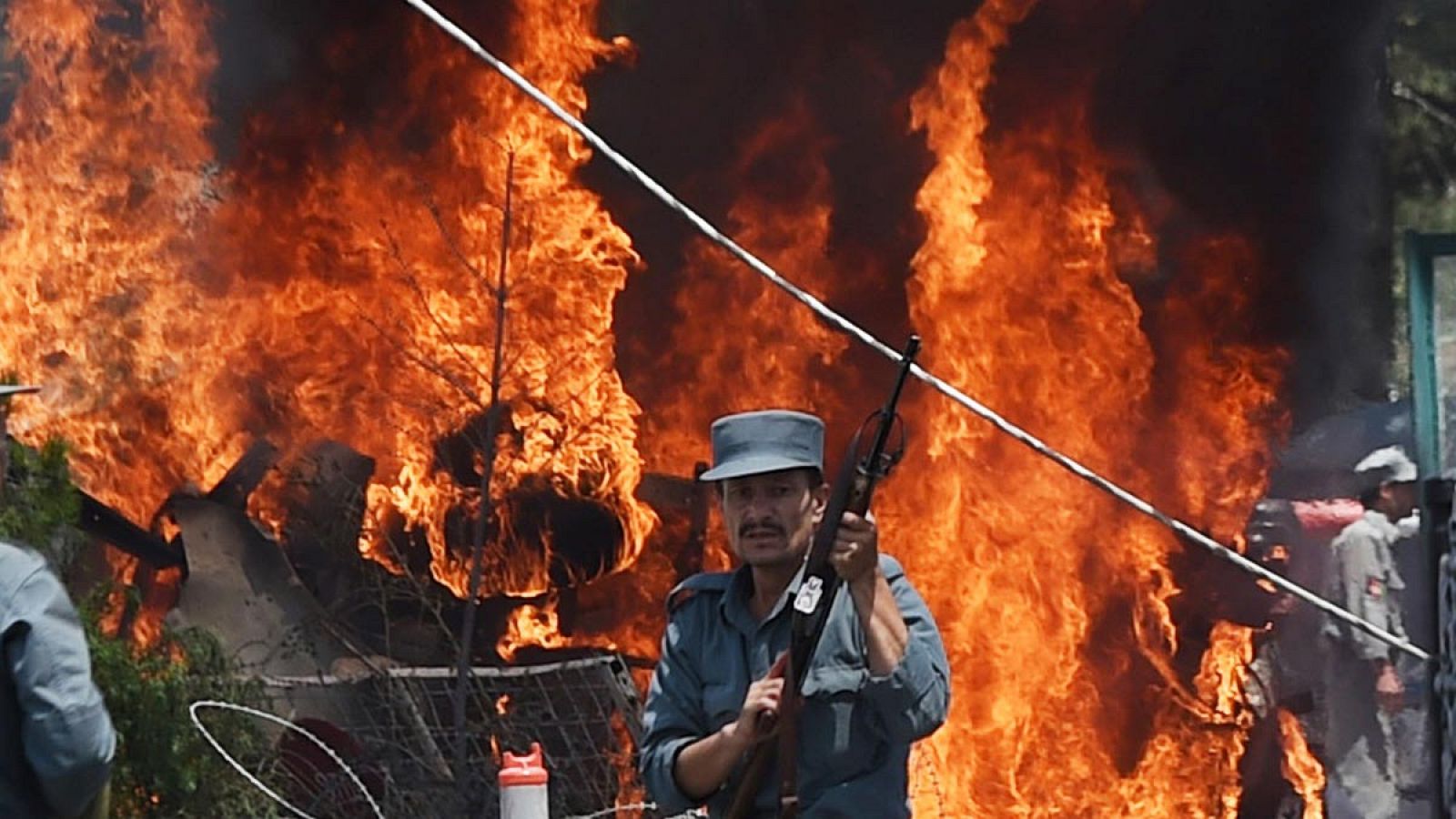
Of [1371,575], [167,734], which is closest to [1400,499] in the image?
[1371,575]

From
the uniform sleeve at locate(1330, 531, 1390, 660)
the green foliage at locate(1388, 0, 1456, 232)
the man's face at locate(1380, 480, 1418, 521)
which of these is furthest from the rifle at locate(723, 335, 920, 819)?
the green foliage at locate(1388, 0, 1456, 232)

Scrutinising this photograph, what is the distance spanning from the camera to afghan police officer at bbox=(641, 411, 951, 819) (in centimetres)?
407

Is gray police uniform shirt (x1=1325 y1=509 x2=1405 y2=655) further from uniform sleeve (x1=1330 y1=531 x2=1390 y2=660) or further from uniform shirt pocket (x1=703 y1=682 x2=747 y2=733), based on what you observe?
uniform shirt pocket (x1=703 y1=682 x2=747 y2=733)

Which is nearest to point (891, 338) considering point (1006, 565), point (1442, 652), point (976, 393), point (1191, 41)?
point (976, 393)

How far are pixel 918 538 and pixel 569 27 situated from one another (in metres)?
2.86

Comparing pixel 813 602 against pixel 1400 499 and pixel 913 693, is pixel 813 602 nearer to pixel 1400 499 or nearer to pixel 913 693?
pixel 913 693

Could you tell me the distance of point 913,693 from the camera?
13.3 ft

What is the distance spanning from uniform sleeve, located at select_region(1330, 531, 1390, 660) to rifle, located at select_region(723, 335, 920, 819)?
5.94m

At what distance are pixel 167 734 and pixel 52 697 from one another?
14.4 ft

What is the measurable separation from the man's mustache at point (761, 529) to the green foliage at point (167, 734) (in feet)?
12.6

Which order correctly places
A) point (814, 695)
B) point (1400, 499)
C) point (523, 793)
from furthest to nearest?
Result: point (1400, 499) < point (523, 793) < point (814, 695)

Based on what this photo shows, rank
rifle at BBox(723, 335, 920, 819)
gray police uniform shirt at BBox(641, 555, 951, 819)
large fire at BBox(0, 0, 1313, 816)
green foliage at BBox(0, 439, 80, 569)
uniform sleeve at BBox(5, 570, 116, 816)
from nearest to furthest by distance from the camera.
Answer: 1. uniform sleeve at BBox(5, 570, 116, 816)
2. rifle at BBox(723, 335, 920, 819)
3. gray police uniform shirt at BBox(641, 555, 951, 819)
4. green foliage at BBox(0, 439, 80, 569)
5. large fire at BBox(0, 0, 1313, 816)

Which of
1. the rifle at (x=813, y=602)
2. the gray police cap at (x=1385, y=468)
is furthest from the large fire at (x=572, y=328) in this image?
the rifle at (x=813, y=602)

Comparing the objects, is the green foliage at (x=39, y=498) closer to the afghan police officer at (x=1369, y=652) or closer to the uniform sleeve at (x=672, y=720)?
the uniform sleeve at (x=672, y=720)
